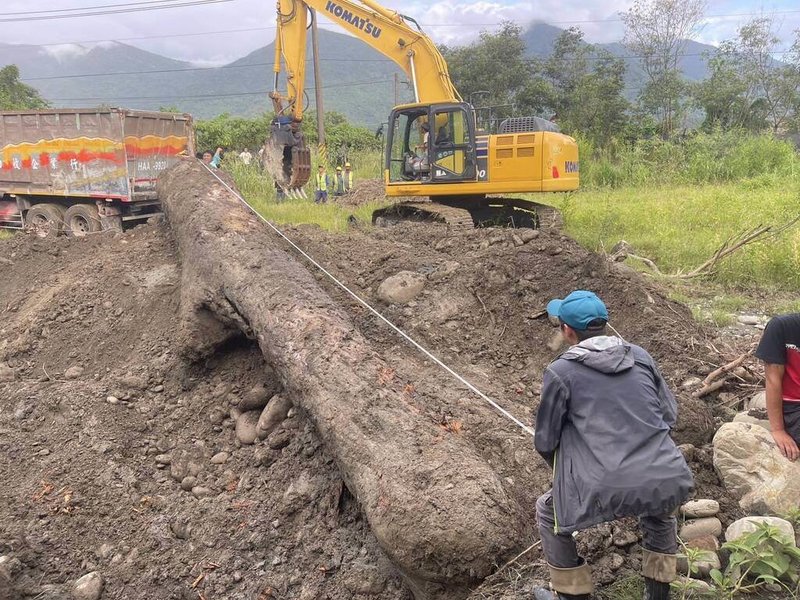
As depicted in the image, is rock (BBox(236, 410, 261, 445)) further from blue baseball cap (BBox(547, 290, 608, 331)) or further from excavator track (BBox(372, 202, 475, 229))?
excavator track (BBox(372, 202, 475, 229))

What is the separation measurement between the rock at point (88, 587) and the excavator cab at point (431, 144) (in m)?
7.12

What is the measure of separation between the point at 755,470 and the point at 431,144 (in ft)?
22.5

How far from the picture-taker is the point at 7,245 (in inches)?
312

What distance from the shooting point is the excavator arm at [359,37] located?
30.0 feet

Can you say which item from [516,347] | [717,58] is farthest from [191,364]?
[717,58]

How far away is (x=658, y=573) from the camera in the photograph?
2.27 metres

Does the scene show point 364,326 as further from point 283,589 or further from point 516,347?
point 283,589

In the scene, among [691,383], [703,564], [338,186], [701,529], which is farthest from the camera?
[338,186]

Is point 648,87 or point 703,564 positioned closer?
point 703,564

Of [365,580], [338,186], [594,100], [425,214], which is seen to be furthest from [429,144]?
[594,100]

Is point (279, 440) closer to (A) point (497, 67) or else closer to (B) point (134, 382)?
(B) point (134, 382)

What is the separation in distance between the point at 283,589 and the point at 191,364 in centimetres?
218

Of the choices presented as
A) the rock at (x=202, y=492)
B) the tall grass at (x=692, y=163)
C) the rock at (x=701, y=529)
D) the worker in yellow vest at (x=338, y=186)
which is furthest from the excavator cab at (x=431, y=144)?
the tall grass at (x=692, y=163)

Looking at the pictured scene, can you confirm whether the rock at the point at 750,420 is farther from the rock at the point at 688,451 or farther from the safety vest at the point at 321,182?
the safety vest at the point at 321,182
